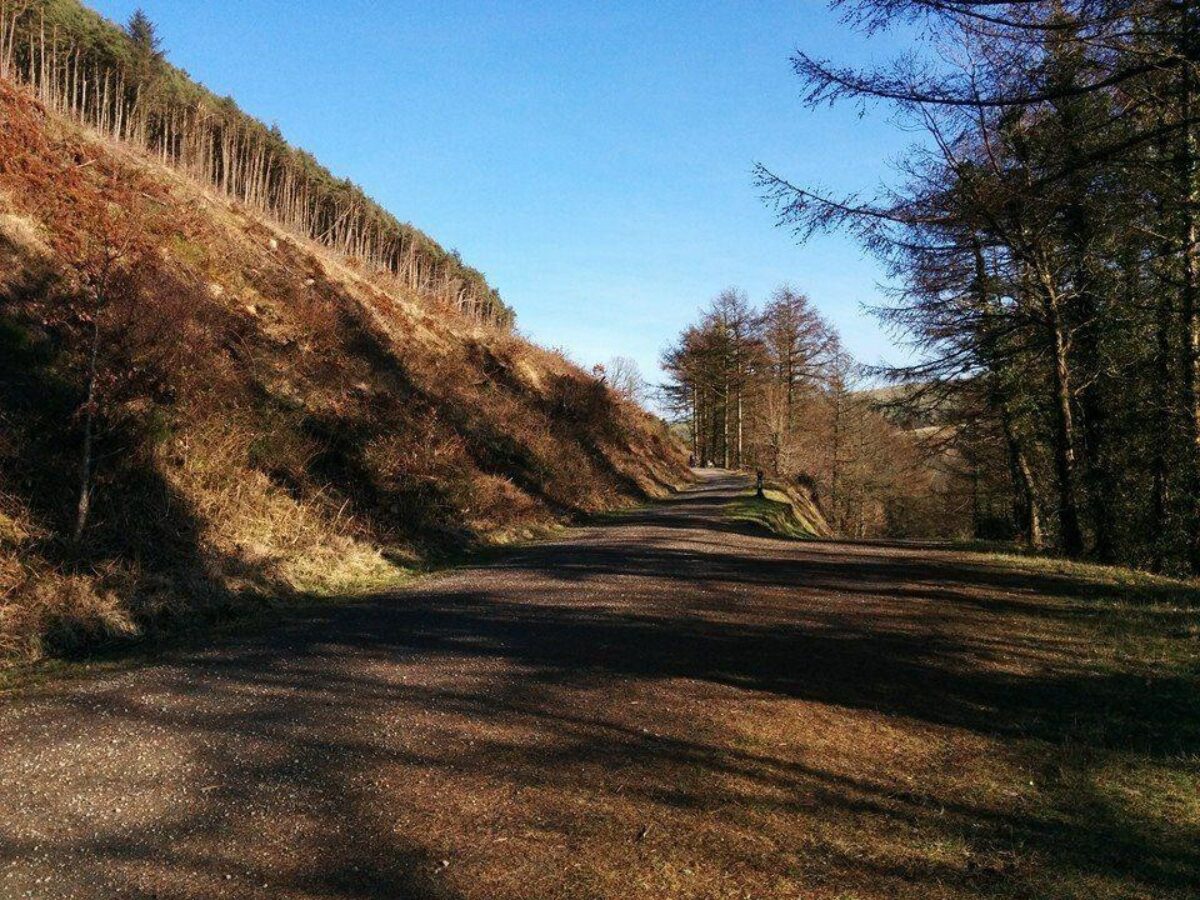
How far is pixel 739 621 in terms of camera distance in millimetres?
8547

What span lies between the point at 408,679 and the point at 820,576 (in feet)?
25.3

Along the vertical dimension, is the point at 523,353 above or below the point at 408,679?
above

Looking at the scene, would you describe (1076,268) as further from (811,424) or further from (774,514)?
(811,424)

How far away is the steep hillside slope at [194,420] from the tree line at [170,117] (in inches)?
298

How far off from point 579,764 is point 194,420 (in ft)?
28.1

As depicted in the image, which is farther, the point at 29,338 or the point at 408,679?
the point at 29,338

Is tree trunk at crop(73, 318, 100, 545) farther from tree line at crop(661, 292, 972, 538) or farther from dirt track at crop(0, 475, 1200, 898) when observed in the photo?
tree line at crop(661, 292, 972, 538)

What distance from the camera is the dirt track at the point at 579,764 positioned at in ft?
11.3

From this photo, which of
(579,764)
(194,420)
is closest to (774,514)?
(194,420)

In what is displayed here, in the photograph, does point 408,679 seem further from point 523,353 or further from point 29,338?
point 523,353

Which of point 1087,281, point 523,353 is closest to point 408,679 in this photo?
point 1087,281

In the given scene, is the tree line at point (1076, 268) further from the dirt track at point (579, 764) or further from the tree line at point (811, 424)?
the tree line at point (811, 424)

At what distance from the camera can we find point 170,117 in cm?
3534

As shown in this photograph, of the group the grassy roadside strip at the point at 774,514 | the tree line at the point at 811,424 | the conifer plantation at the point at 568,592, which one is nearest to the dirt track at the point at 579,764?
the conifer plantation at the point at 568,592
